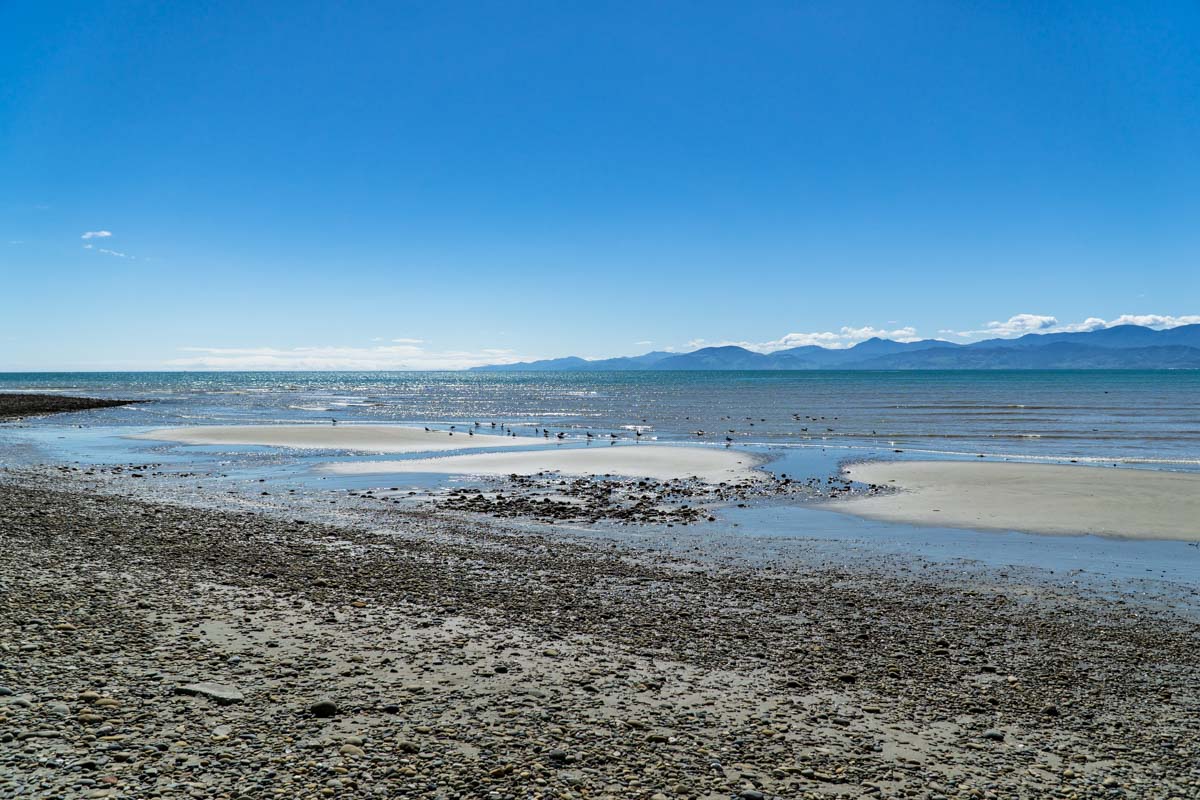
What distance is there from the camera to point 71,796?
5.15m

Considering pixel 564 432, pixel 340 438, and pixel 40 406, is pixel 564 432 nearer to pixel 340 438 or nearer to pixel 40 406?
pixel 340 438

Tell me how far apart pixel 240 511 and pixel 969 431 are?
42108 mm

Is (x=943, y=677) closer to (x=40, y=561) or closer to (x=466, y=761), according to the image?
(x=466, y=761)

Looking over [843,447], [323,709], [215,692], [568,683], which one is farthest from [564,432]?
[323,709]

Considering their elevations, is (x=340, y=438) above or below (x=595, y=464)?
above

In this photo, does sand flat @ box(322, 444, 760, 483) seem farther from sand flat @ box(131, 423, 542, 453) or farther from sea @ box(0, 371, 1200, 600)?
sand flat @ box(131, 423, 542, 453)

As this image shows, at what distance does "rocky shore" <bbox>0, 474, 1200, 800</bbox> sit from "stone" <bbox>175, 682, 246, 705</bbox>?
34mm

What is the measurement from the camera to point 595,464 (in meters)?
30.3

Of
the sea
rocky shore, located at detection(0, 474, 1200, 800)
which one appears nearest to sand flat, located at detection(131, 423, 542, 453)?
the sea

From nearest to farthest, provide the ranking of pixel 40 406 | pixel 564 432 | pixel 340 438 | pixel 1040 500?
1. pixel 1040 500
2. pixel 340 438
3. pixel 564 432
4. pixel 40 406

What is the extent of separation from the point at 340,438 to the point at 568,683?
121 ft

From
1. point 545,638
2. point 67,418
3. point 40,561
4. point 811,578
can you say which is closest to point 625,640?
point 545,638

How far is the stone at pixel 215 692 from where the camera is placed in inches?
269

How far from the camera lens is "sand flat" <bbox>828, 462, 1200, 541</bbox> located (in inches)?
691
